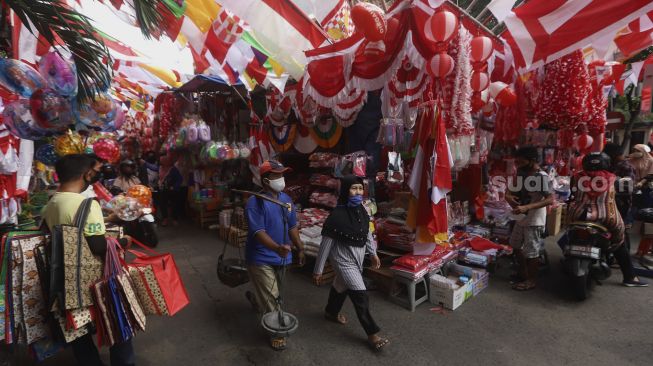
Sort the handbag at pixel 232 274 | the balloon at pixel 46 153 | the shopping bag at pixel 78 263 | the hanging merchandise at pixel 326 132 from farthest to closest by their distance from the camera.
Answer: the hanging merchandise at pixel 326 132 < the balloon at pixel 46 153 < the handbag at pixel 232 274 < the shopping bag at pixel 78 263

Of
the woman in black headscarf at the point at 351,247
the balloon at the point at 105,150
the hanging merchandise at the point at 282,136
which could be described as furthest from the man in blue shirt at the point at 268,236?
the hanging merchandise at the point at 282,136

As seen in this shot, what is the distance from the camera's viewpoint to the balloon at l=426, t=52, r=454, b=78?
11.5 feet

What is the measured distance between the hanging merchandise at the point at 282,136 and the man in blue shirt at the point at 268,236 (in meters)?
3.60

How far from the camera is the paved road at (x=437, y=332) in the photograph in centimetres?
314

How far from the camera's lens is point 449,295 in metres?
3.99

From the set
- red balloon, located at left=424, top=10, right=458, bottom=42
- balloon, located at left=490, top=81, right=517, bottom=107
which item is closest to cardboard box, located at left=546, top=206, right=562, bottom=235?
balloon, located at left=490, top=81, right=517, bottom=107

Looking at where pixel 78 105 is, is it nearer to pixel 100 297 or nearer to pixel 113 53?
pixel 100 297

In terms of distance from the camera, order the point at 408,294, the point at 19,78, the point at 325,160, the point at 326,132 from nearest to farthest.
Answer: the point at 19,78 < the point at 408,294 < the point at 325,160 < the point at 326,132

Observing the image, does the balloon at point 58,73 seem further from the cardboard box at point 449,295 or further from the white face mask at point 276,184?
the cardboard box at point 449,295

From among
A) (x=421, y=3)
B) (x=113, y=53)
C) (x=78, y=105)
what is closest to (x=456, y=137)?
(x=421, y=3)

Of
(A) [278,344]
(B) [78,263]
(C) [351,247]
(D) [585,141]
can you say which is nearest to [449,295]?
(C) [351,247]

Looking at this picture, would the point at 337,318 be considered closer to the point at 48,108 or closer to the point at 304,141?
the point at 48,108

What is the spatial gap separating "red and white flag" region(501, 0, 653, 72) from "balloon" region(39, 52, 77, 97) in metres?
4.33

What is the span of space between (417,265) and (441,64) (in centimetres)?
222
